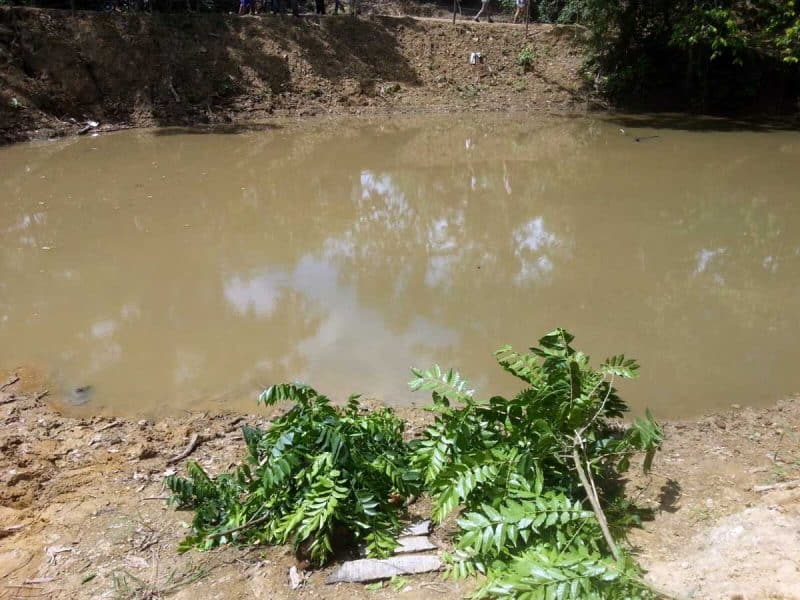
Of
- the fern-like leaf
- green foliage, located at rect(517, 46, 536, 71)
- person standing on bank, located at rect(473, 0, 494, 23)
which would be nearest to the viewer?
the fern-like leaf

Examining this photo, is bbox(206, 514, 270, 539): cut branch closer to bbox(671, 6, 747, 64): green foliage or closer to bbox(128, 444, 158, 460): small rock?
bbox(128, 444, 158, 460): small rock

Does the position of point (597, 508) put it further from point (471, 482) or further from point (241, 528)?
point (241, 528)

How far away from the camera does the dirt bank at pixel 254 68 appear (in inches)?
655

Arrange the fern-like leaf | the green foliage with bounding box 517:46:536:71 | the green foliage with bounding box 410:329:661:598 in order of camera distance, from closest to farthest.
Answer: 1. the green foliage with bounding box 410:329:661:598
2. the fern-like leaf
3. the green foliage with bounding box 517:46:536:71

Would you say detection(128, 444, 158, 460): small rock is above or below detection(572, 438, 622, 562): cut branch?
below

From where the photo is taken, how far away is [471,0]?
28328 millimetres

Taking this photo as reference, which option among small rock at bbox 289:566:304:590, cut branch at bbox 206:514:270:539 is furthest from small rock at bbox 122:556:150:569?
small rock at bbox 289:566:304:590

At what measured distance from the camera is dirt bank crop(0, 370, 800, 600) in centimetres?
308

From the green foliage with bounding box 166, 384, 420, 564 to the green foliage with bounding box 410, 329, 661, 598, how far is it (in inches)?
9.6

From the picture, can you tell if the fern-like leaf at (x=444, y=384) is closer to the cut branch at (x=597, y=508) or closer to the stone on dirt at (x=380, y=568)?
the cut branch at (x=597, y=508)

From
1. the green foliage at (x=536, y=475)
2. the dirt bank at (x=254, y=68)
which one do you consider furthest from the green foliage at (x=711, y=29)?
the green foliage at (x=536, y=475)

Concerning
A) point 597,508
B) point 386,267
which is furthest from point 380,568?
point 386,267

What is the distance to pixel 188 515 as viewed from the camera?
3.87 meters

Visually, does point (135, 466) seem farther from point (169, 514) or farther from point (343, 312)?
point (343, 312)
